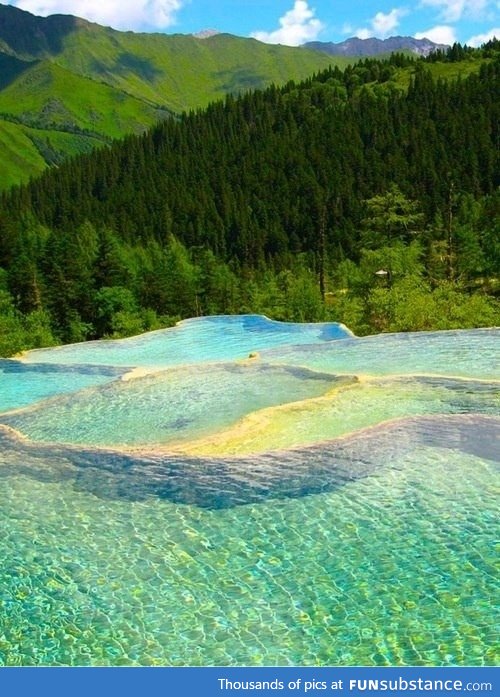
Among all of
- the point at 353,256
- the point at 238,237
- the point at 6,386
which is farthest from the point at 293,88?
the point at 6,386

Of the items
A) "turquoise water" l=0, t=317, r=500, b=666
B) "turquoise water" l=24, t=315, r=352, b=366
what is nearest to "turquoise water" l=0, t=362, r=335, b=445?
"turquoise water" l=0, t=317, r=500, b=666

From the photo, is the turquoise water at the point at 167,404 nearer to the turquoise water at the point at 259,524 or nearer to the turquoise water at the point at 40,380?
the turquoise water at the point at 259,524

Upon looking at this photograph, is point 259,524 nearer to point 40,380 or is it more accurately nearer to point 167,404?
point 167,404

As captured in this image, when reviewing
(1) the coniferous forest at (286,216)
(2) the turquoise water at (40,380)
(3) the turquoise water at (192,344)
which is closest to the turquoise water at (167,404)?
(2) the turquoise water at (40,380)

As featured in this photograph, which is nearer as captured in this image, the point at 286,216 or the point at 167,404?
the point at 167,404

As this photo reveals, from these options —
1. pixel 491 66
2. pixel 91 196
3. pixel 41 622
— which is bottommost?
pixel 41 622

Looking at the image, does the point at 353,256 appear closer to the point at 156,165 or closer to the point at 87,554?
the point at 156,165
